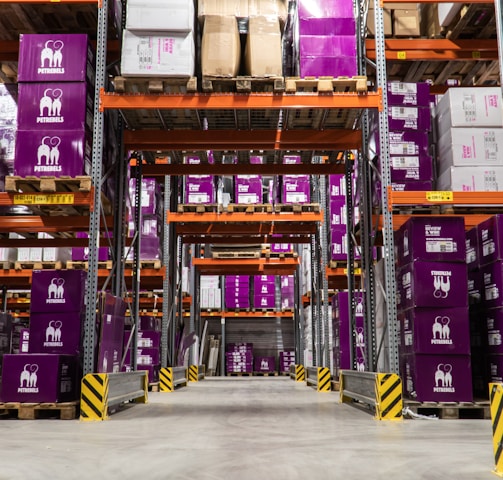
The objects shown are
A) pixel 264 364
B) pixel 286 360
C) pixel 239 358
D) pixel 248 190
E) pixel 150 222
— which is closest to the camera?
pixel 150 222

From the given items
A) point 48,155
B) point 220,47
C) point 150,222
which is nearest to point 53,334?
point 48,155

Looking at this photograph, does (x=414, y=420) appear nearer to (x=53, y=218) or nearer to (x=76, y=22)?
(x=53, y=218)

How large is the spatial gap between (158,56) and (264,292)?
12.8m

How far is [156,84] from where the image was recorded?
6.59m

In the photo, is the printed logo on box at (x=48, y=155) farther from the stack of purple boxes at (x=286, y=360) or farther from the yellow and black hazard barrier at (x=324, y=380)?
the stack of purple boxes at (x=286, y=360)

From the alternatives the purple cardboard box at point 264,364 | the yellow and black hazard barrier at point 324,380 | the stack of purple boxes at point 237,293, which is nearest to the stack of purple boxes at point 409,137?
the yellow and black hazard barrier at point 324,380

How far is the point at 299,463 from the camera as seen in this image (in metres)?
3.66

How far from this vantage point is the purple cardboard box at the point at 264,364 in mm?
19188

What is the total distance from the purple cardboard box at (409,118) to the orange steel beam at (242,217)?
4.43 m

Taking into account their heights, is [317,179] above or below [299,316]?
above

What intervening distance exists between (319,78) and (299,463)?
4.27 metres

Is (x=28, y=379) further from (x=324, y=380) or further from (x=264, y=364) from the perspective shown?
(x=264, y=364)

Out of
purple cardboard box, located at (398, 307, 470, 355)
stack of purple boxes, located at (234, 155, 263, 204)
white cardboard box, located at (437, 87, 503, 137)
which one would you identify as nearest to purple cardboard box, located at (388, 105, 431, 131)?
white cardboard box, located at (437, 87, 503, 137)

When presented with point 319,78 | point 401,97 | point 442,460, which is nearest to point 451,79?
point 401,97
